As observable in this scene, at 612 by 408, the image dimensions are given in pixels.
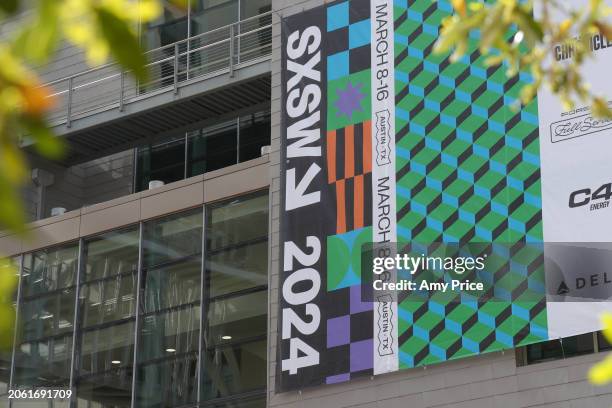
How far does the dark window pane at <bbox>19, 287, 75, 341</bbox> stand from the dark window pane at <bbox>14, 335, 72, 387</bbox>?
19 centimetres

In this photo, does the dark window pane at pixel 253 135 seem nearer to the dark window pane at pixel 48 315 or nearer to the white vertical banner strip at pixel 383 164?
the dark window pane at pixel 48 315

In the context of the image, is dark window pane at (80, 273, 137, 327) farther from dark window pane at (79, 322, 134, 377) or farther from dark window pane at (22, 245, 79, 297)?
dark window pane at (22, 245, 79, 297)

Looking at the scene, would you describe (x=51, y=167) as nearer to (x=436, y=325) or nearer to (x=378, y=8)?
(x=378, y=8)

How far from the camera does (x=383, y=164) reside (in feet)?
75.7

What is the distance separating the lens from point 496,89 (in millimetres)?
22281

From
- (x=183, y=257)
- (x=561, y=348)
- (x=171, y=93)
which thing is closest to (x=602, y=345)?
(x=561, y=348)

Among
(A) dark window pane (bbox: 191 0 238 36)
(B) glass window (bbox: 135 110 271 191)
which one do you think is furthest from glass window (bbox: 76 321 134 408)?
(A) dark window pane (bbox: 191 0 238 36)

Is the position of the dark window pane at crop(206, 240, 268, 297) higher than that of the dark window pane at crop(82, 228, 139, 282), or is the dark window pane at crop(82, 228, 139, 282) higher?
the dark window pane at crop(82, 228, 139, 282)

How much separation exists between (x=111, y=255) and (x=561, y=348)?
1061 cm

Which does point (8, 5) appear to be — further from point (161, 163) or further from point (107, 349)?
point (161, 163)

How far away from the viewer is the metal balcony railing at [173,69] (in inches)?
1128

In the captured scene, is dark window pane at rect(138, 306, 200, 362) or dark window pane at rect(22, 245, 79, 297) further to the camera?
dark window pane at rect(22, 245, 79, 297)

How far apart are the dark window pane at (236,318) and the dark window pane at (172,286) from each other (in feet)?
2.26

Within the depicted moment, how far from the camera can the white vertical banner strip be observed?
21906 millimetres
